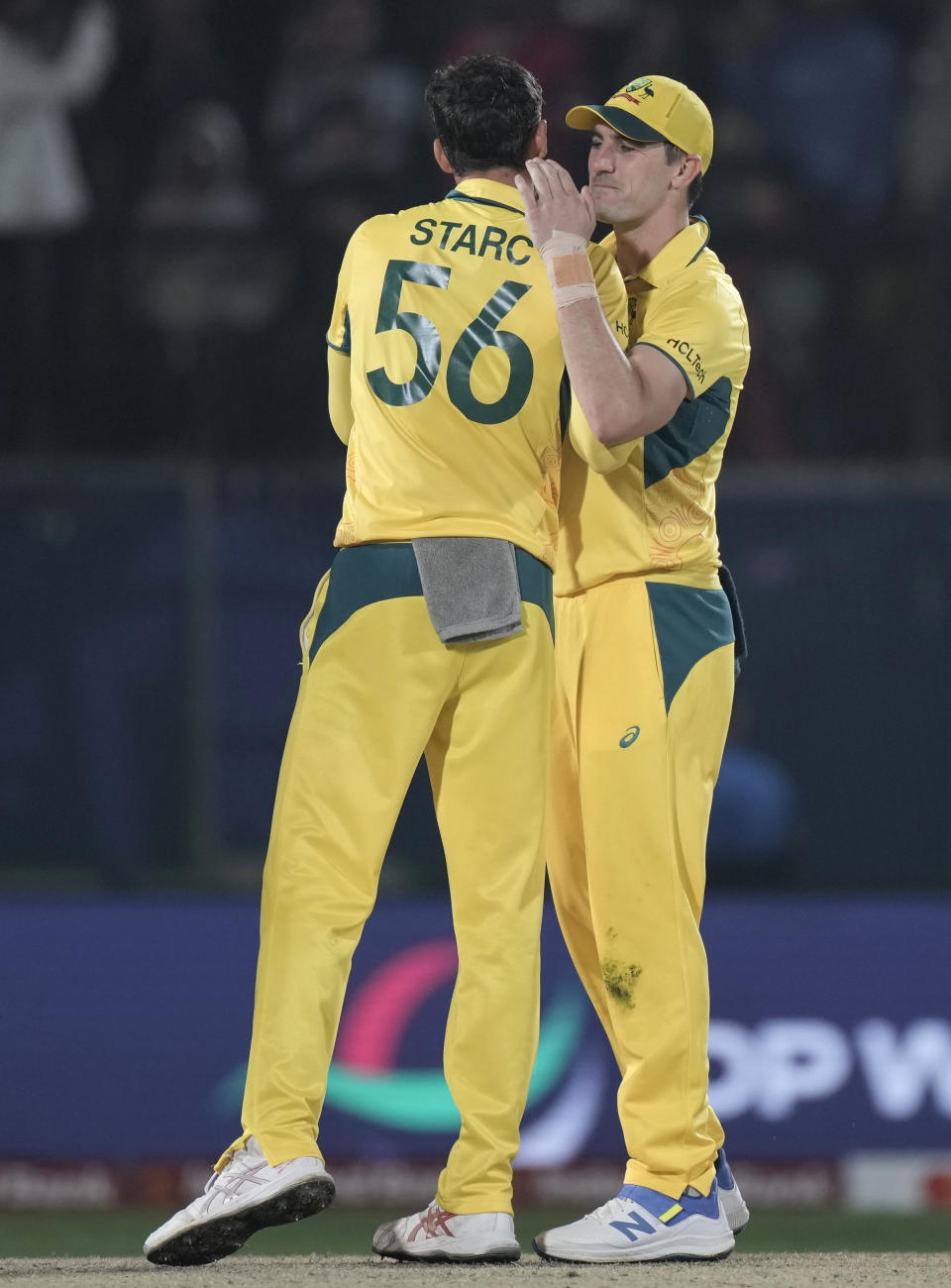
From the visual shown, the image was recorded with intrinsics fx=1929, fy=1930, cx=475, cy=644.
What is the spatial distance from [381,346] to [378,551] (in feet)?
1.31

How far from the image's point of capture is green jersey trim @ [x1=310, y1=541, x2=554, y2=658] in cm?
374

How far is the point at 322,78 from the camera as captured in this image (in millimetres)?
9250

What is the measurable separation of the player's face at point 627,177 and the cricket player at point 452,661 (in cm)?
28

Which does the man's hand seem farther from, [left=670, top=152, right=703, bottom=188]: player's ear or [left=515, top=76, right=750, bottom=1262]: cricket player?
[left=670, top=152, right=703, bottom=188]: player's ear

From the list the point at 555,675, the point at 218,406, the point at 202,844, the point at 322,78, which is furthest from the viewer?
the point at 322,78

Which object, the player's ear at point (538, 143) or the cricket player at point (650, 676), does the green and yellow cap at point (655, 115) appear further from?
the player's ear at point (538, 143)

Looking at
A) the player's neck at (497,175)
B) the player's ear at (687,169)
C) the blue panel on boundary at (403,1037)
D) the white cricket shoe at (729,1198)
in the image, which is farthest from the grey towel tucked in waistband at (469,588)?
the blue panel on boundary at (403,1037)

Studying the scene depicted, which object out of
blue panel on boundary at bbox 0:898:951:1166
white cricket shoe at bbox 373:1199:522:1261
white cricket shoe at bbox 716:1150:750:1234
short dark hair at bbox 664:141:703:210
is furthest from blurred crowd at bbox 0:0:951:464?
white cricket shoe at bbox 373:1199:522:1261

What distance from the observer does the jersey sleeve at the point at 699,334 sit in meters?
3.86

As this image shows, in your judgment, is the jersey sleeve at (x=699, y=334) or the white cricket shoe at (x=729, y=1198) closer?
the jersey sleeve at (x=699, y=334)

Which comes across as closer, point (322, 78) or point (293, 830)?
point (293, 830)

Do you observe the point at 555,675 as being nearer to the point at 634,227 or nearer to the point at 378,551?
the point at 378,551

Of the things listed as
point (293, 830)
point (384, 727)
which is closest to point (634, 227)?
point (384, 727)

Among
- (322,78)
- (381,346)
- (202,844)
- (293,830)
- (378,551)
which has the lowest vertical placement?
(202,844)
